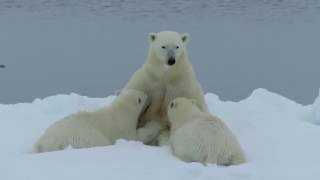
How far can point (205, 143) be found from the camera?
4203 mm

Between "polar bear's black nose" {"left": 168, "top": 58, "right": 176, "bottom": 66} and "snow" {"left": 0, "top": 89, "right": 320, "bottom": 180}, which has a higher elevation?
"polar bear's black nose" {"left": 168, "top": 58, "right": 176, "bottom": 66}

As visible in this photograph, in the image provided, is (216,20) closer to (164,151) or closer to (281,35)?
(281,35)

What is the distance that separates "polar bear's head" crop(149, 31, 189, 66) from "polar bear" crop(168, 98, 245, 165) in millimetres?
521

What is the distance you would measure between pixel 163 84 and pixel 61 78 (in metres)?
5.62

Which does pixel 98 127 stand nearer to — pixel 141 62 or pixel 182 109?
pixel 182 109

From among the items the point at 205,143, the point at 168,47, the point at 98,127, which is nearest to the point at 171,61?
the point at 168,47

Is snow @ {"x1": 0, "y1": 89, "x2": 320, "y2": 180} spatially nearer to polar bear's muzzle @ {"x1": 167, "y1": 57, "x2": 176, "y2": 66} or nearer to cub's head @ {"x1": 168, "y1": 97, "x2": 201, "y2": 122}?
cub's head @ {"x1": 168, "y1": 97, "x2": 201, "y2": 122}

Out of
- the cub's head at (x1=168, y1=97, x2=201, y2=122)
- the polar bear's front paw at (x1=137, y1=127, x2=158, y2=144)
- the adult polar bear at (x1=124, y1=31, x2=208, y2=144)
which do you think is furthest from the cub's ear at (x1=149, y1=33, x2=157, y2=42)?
the polar bear's front paw at (x1=137, y1=127, x2=158, y2=144)

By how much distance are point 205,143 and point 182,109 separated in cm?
62

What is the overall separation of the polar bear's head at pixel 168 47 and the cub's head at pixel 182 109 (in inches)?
10.8

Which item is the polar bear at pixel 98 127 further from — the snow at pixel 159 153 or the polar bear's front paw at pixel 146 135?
the snow at pixel 159 153

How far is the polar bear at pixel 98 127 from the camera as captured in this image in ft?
14.6

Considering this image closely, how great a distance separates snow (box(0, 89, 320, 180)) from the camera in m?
3.81

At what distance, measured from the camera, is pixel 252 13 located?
15.9 metres
